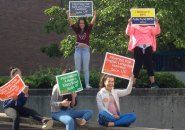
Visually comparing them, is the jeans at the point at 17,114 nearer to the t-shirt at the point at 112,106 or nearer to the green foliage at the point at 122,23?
the t-shirt at the point at 112,106

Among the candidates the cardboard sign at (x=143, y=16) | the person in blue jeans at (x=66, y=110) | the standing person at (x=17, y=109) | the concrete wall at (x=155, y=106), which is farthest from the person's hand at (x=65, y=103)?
the cardboard sign at (x=143, y=16)

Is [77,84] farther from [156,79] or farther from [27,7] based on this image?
[27,7]

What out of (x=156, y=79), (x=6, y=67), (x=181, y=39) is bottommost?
(x=6, y=67)

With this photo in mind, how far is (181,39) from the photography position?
13.7 m

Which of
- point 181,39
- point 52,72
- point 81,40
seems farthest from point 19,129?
point 181,39

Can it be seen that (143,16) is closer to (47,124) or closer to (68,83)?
(68,83)

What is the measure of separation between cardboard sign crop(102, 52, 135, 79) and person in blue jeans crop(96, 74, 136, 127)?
17.8 inches

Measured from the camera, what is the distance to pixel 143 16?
454 inches

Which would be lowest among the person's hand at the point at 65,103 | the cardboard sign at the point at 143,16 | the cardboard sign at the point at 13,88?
the person's hand at the point at 65,103

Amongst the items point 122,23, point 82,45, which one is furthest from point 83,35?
point 122,23

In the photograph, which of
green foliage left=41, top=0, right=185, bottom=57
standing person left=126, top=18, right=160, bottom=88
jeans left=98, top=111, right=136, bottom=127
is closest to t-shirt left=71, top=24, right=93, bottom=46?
standing person left=126, top=18, right=160, bottom=88

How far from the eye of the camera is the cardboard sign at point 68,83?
30.7ft

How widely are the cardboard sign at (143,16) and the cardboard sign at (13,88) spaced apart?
10.6 feet

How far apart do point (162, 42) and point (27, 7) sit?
1082cm
